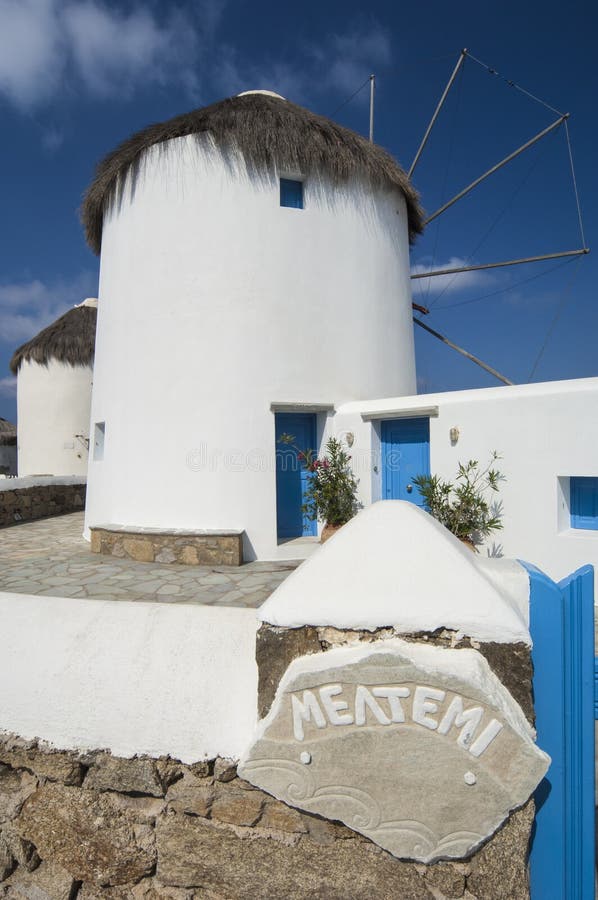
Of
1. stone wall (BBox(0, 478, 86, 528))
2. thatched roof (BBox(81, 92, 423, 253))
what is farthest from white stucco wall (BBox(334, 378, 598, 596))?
stone wall (BBox(0, 478, 86, 528))

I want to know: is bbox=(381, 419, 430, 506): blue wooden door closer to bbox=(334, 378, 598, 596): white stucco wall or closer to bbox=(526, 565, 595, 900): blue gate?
bbox=(334, 378, 598, 596): white stucco wall

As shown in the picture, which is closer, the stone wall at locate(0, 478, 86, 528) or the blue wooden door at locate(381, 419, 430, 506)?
the blue wooden door at locate(381, 419, 430, 506)

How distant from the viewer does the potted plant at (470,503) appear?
20.7 feet

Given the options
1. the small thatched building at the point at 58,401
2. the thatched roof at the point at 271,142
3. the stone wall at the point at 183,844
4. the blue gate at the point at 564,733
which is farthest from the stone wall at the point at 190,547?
the small thatched building at the point at 58,401

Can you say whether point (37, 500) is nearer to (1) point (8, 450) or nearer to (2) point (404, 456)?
(2) point (404, 456)

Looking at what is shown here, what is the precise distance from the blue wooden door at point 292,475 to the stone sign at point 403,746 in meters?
5.91

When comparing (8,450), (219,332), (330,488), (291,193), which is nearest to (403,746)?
(330,488)

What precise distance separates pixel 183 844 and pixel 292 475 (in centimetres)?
592

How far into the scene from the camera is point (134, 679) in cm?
209

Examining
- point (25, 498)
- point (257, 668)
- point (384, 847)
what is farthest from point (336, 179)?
point (25, 498)

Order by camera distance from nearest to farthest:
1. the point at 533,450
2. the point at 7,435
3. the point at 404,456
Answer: the point at 533,450 < the point at 404,456 < the point at 7,435

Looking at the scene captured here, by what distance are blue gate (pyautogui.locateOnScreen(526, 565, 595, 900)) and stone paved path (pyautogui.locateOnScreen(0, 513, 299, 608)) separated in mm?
3289

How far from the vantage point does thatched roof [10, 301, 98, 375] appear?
58.2ft

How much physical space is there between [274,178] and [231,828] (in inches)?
302
